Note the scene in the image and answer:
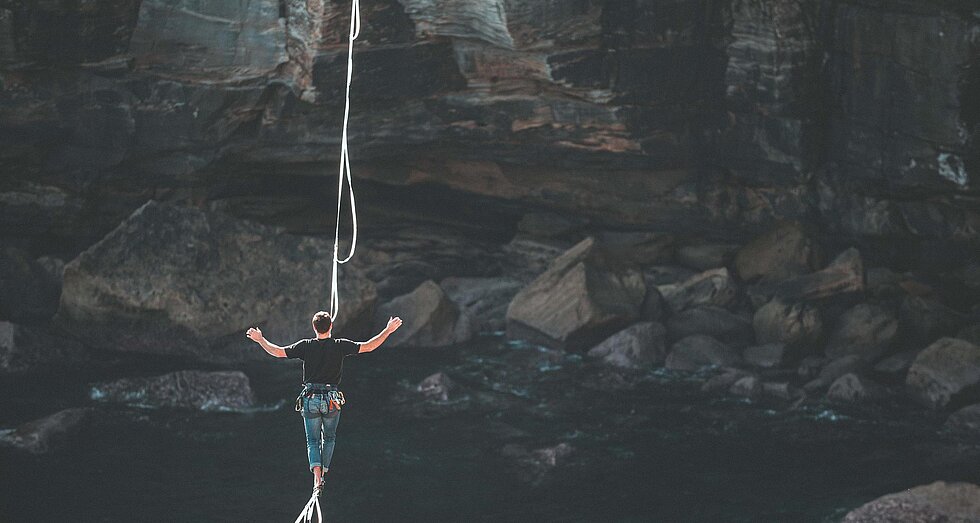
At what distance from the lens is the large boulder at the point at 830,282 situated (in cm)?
2706

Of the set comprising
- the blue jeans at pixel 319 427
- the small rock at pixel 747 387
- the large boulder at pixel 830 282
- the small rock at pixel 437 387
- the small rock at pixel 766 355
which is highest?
the blue jeans at pixel 319 427

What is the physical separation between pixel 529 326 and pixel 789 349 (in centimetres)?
510

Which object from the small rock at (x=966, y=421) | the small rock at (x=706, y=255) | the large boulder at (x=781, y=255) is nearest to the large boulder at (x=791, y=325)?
the large boulder at (x=781, y=255)

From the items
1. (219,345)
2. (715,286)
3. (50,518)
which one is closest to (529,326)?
(715,286)

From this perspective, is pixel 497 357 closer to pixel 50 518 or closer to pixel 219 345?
pixel 219 345

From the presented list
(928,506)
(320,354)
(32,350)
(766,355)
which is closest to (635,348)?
(766,355)

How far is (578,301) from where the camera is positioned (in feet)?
87.5

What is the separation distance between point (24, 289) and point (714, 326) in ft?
45.4

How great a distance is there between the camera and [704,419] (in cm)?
2317

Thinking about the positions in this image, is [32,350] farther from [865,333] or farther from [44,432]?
[865,333]

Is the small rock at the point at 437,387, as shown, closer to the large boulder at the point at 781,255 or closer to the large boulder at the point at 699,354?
the large boulder at the point at 699,354

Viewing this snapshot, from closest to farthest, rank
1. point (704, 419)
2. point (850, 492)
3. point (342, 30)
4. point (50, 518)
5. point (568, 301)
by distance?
point (50, 518)
point (850, 492)
point (704, 419)
point (342, 30)
point (568, 301)

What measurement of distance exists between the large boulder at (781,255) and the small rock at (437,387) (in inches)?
313

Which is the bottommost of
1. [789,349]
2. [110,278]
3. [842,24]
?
[789,349]
